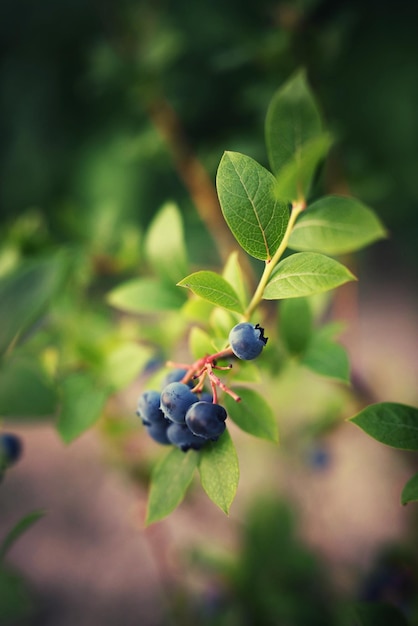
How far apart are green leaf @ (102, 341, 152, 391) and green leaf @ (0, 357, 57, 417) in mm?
156

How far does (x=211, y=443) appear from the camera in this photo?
434 mm

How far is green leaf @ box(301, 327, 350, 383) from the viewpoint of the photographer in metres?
0.49

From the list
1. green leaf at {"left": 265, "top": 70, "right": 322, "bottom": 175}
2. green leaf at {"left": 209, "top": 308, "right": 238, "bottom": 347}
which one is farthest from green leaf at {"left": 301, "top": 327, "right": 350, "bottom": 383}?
green leaf at {"left": 265, "top": 70, "right": 322, "bottom": 175}

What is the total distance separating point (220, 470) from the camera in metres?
0.41

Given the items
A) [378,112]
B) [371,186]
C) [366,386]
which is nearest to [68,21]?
[378,112]

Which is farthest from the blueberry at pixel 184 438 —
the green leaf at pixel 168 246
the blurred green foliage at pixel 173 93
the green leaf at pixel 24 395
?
the blurred green foliage at pixel 173 93

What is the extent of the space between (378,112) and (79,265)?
1573mm

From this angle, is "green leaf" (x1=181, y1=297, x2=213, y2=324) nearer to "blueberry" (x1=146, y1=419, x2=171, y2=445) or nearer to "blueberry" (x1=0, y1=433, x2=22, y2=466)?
"blueberry" (x1=146, y1=419, x2=171, y2=445)

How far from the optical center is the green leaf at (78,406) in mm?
516

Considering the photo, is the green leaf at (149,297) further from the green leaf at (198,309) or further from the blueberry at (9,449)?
the blueberry at (9,449)

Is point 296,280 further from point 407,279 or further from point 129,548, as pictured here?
point 407,279

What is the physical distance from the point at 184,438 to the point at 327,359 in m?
0.18

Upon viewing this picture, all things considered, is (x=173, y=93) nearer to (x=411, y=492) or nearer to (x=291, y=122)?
(x=291, y=122)

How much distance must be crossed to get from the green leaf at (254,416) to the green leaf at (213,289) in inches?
3.5
